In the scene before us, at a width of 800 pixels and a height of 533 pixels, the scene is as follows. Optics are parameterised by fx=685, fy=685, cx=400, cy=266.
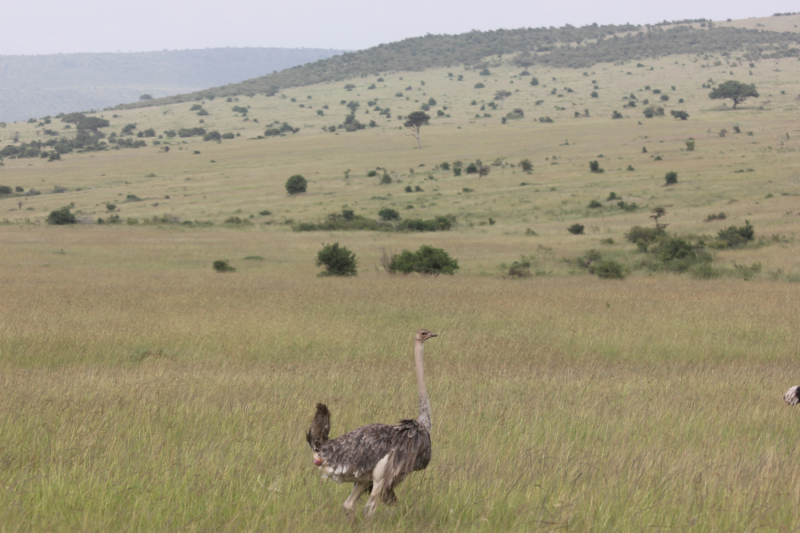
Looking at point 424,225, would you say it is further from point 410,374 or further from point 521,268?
point 410,374

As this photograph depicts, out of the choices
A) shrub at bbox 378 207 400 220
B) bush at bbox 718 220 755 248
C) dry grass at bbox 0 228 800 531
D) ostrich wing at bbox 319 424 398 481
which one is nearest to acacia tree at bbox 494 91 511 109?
shrub at bbox 378 207 400 220

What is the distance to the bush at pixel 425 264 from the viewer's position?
1155 inches

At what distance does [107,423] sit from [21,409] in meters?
1.20

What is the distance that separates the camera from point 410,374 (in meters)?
10.5

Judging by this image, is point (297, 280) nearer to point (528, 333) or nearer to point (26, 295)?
point (26, 295)

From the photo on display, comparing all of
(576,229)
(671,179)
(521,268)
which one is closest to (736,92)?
(671,179)

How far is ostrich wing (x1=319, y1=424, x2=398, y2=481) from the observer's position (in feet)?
13.9

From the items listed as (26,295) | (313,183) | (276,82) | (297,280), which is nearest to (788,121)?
(313,183)

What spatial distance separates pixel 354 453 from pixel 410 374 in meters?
6.24

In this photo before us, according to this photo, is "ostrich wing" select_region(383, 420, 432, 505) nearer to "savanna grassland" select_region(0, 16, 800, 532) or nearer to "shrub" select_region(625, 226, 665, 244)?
"savanna grassland" select_region(0, 16, 800, 532)

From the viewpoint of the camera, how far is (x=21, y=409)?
→ 22.3 ft

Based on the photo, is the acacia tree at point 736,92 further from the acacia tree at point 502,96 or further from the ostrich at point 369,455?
the ostrich at point 369,455

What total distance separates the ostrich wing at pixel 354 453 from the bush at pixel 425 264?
2471 cm

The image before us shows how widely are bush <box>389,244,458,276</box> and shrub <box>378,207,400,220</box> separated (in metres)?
23.6
